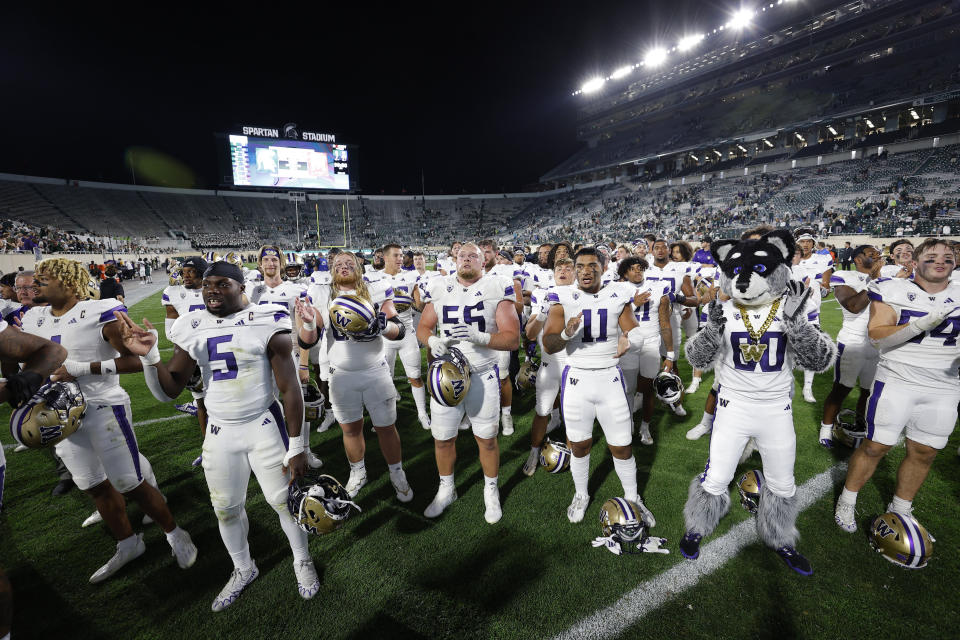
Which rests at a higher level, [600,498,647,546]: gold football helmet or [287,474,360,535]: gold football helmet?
[287,474,360,535]: gold football helmet

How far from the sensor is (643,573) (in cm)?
321

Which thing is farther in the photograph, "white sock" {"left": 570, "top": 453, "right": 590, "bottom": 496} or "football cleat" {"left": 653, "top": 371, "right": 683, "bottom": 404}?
"football cleat" {"left": 653, "top": 371, "right": 683, "bottom": 404}

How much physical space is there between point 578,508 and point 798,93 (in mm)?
53863

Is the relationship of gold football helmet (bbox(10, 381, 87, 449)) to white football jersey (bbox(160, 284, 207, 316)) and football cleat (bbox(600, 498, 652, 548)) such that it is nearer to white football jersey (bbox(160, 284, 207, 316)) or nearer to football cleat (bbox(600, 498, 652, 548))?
white football jersey (bbox(160, 284, 207, 316))

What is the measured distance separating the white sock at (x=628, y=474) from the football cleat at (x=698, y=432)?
2.06m

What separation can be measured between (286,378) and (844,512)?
4.66m

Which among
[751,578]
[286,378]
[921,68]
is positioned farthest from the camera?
[921,68]

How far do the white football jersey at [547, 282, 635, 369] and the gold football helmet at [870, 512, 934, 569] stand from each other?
7.76 ft

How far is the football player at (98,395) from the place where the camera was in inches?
125

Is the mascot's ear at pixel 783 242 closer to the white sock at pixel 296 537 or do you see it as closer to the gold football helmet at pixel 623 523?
the gold football helmet at pixel 623 523

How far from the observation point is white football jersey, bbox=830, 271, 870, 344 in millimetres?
4980

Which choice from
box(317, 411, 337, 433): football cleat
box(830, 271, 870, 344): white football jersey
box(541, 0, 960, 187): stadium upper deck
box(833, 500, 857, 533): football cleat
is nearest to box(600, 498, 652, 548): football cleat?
box(833, 500, 857, 533): football cleat

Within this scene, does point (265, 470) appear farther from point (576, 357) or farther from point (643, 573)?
point (643, 573)

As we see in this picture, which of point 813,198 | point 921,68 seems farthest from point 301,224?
point 921,68
